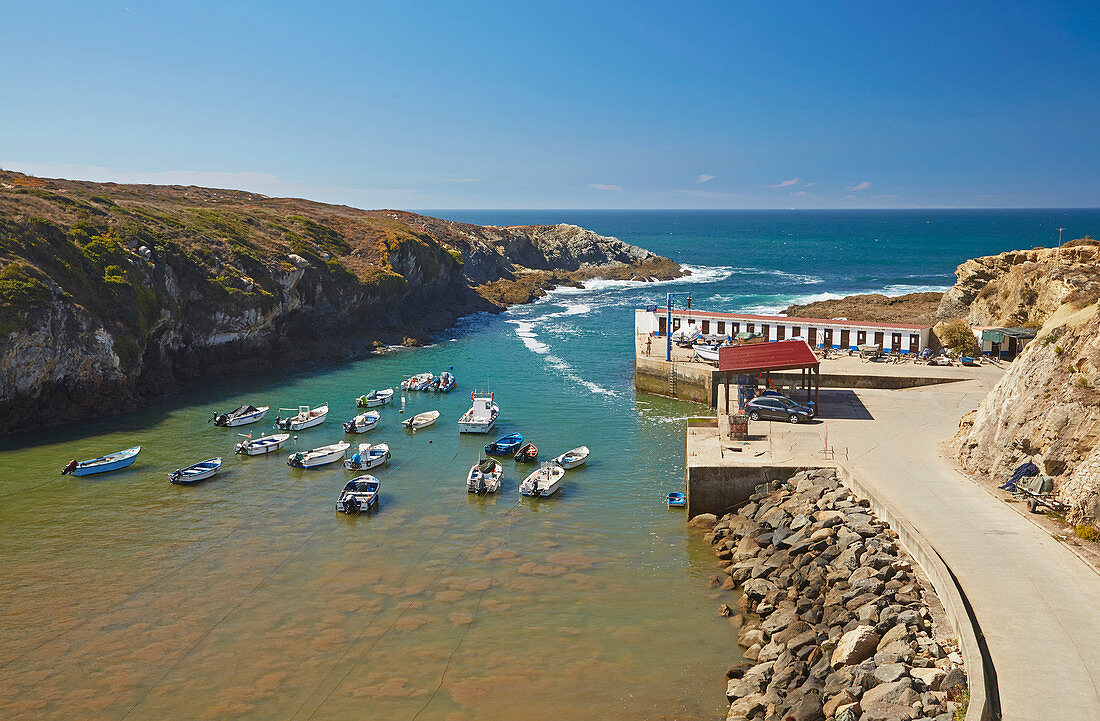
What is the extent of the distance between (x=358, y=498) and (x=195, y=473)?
979cm

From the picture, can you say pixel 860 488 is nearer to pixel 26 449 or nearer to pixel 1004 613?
pixel 1004 613

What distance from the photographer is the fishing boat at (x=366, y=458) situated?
122ft

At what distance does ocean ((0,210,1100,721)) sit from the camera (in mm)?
19578

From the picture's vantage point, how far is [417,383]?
53.9 meters

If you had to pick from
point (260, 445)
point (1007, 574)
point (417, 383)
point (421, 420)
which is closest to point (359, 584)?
point (260, 445)

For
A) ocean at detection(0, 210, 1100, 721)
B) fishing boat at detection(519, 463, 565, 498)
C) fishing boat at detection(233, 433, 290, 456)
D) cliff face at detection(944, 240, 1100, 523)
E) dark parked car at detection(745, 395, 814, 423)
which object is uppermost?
cliff face at detection(944, 240, 1100, 523)

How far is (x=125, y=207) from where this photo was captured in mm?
68562

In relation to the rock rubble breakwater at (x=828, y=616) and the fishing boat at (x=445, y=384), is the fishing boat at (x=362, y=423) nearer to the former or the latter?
the fishing boat at (x=445, y=384)

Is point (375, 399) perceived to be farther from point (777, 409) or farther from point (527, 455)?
point (777, 409)

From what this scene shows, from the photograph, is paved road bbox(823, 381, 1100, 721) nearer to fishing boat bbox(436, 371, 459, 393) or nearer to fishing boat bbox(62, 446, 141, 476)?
fishing boat bbox(436, 371, 459, 393)

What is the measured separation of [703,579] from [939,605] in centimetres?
858

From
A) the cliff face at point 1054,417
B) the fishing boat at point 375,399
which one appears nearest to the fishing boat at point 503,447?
the fishing boat at point 375,399

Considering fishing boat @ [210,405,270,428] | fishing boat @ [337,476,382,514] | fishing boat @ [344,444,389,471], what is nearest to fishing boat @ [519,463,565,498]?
fishing boat @ [337,476,382,514]

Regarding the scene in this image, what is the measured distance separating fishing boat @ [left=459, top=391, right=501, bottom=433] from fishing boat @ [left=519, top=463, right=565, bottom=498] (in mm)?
8544
